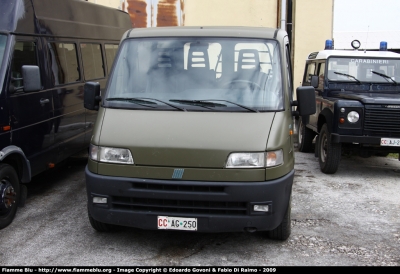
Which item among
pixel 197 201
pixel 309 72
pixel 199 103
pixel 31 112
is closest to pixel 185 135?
pixel 199 103

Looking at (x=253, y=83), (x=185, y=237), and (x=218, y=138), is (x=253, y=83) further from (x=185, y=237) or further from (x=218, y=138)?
(x=185, y=237)

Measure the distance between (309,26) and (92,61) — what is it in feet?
24.9

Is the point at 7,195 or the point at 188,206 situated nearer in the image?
the point at 188,206

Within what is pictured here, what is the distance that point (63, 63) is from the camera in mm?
7207

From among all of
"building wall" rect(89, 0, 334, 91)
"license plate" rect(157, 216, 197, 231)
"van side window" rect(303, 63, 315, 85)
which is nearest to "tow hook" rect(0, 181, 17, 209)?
"license plate" rect(157, 216, 197, 231)

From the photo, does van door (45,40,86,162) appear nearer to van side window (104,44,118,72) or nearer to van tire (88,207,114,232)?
van side window (104,44,118,72)

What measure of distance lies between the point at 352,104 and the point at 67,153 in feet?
14.6

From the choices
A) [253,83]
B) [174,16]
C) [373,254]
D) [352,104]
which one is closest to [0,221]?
[253,83]

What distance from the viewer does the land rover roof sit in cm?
534

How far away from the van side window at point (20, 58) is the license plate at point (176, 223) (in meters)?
2.49

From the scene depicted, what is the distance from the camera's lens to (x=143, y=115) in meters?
4.82

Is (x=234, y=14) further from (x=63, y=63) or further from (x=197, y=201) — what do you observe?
(x=197, y=201)

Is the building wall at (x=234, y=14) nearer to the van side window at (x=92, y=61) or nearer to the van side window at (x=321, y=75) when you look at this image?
the van side window at (x=321, y=75)

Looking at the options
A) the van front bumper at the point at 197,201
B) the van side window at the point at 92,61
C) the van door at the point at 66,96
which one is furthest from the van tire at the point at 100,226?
the van side window at the point at 92,61
